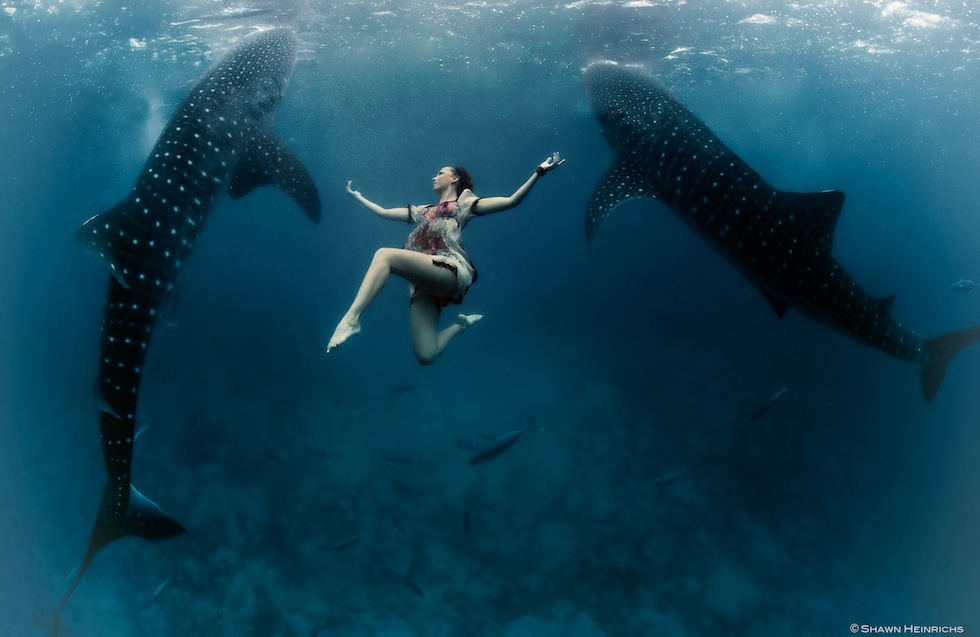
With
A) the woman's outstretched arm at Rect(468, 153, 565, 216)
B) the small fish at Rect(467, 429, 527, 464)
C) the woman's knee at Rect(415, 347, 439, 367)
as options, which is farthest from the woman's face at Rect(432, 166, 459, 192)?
the small fish at Rect(467, 429, 527, 464)

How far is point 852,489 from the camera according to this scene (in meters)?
16.2

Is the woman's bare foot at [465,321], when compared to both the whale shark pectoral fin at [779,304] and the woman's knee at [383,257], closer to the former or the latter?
the woman's knee at [383,257]

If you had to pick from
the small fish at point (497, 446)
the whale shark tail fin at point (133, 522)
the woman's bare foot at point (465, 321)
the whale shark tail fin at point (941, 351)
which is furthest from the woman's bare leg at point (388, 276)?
the whale shark tail fin at point (941, 351)

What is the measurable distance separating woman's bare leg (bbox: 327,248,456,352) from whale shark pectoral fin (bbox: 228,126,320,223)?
4.54 m

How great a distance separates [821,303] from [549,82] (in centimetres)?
1553

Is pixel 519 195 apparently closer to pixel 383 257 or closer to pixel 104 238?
pixel 383 257

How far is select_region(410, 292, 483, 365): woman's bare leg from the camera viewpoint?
4543mm

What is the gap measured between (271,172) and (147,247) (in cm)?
326

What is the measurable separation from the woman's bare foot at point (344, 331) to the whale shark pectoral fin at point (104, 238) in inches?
106

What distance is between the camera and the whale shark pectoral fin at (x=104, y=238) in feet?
15.7

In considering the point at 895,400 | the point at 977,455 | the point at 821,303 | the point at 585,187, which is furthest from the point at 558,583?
the point at 585,187

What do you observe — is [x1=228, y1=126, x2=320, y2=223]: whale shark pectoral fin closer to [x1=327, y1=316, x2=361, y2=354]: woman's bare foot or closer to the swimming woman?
the swimming woman

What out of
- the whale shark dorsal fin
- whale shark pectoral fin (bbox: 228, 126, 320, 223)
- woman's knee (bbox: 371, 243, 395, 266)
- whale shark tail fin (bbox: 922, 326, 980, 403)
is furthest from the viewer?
whale shark pectoral fin (bbox: 228, 126, 320, 223)

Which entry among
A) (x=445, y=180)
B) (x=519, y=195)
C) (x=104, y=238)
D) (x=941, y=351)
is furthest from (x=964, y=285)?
(x=104, y=238)
